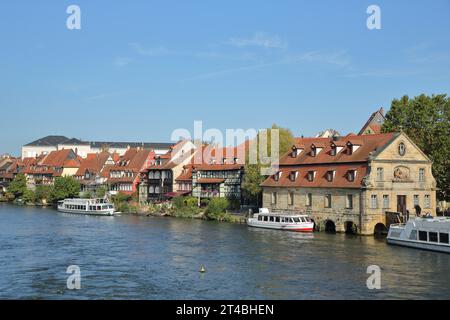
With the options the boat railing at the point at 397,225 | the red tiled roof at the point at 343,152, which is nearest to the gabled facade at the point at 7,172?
the red tiled roof at the point at 343,152

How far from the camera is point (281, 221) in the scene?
2662 inches

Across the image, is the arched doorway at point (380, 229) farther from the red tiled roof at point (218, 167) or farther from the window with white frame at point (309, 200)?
the red tiled roof at point (218, 167)

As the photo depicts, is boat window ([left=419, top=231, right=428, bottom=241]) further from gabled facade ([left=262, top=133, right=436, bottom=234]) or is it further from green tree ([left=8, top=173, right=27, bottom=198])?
green tree ([left=8, top=173, right=27, bottom=198])

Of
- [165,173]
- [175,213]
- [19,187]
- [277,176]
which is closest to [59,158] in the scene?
[19,187]

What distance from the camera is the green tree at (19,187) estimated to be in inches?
5285

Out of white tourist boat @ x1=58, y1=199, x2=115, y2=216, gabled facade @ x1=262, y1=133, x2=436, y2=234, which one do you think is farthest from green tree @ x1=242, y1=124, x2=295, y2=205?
white tourist boat @ x1=58, y1=199, x2=115, y2=216

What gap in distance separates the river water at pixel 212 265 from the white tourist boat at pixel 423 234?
1282 millimetres

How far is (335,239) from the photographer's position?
5731cm

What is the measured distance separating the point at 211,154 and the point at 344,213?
1561 inches

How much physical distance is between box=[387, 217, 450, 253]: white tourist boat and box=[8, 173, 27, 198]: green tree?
100078 millimetres

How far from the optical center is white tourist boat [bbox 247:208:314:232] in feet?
214

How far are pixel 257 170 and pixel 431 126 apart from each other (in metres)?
23.1

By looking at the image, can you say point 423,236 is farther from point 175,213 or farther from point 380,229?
point 175,213
